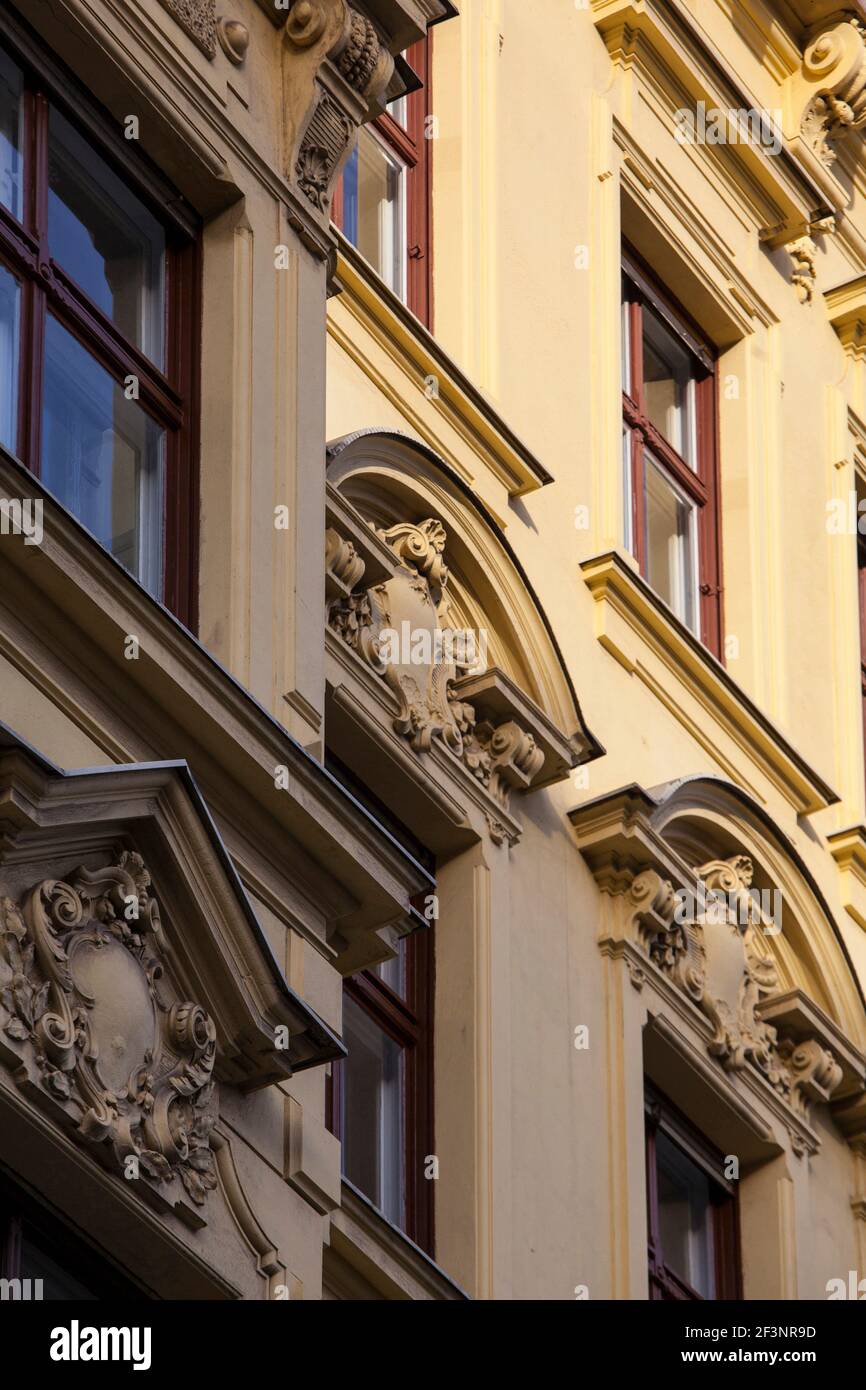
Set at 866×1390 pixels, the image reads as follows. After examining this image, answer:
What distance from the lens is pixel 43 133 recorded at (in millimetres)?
11055

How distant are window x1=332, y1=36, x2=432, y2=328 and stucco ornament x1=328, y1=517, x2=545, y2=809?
4.85ft

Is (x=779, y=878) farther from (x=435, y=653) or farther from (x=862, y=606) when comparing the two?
(x=862, y=606)

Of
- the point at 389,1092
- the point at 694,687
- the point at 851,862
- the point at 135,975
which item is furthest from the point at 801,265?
the point at 135,975

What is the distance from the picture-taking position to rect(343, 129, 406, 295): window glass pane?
15.5 metres

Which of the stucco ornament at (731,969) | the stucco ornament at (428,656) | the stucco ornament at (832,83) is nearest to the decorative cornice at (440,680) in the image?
the stucco ornament at (428,656)

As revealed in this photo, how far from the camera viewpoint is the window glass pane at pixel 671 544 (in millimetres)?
17609

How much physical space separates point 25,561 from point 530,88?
25.3 feet

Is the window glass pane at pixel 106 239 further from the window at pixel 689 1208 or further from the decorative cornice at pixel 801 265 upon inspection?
the decorative cornice at pixel 801 265

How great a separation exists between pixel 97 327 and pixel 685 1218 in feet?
19.9

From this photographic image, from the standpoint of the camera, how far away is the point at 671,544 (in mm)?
17891

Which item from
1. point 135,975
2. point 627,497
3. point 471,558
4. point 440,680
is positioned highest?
point 627,497

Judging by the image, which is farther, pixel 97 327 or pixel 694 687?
pixel 694 687

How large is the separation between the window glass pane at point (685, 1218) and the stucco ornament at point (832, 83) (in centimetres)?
672
